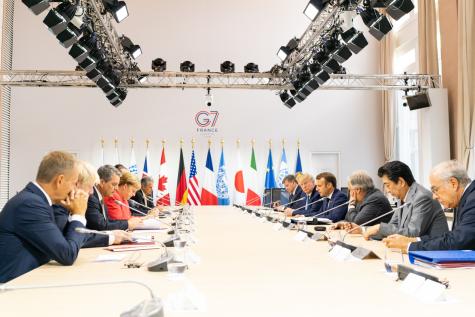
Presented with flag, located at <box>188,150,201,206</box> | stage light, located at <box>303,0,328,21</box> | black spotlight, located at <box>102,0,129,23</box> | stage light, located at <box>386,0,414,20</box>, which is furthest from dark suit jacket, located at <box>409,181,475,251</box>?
flag, located at <box>188,150,201,206</box>

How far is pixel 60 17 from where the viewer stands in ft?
15.9

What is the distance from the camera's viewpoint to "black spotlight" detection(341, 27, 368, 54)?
564 cm

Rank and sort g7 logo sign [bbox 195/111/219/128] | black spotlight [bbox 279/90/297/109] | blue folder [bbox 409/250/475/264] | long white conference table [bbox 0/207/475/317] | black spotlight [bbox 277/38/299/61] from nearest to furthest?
1. long white conference table [bbox 0/207/475/317]
2. blue folder [bbox 409/250/475/264]
3. black spotlight [bbox 277/38/299/61]
4. black spotlight [bbox 279/90/297/109]
5. g7 logo sign [bbox 195/111/219/128]

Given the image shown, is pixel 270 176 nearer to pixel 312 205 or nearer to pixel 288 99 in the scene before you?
pixel 288 99

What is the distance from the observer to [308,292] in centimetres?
163

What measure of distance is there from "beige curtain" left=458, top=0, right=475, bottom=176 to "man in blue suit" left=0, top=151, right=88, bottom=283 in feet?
20.6

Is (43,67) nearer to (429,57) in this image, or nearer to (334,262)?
(429,57)

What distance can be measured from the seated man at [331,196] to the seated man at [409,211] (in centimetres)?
158

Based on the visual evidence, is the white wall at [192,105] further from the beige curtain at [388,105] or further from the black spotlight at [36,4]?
the black spotlight at [36,4]

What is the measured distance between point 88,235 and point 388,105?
28.7 ft

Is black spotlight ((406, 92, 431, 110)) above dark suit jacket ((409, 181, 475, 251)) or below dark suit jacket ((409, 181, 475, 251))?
above

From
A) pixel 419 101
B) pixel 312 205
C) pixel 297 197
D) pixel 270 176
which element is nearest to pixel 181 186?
pixel 270 176

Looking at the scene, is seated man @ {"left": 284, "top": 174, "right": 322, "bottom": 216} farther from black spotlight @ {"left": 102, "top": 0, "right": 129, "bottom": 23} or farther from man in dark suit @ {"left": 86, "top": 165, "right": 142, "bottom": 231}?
black spotlight @ {"left": 102, "top": 0, "right": 129, "bottom": 23}

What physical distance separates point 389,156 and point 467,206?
827cm
